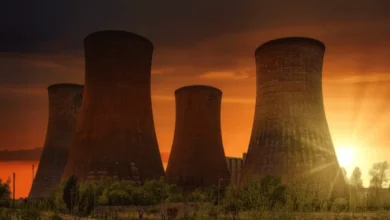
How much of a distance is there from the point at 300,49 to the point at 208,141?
9.20 meters

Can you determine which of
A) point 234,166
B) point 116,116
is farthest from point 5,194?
point 234,166

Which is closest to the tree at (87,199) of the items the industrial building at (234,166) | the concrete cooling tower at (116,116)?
the concrete cooling tower at (116,116)

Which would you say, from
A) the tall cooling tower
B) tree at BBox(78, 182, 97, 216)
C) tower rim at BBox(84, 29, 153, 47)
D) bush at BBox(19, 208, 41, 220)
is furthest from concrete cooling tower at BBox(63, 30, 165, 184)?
bush at BBox(19, 208, 41, 220)

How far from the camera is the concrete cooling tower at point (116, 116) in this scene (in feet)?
66.8

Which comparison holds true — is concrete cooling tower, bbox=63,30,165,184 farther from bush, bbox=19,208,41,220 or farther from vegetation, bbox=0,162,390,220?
bush, bbox=19,208,41,220

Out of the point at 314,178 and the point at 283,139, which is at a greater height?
the point at 283,139

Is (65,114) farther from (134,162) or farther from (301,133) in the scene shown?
(301,133)

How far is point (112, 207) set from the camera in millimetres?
16016

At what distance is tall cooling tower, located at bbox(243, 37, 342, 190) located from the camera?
2117 centimetres

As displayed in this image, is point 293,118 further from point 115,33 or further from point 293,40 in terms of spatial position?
point 115,33

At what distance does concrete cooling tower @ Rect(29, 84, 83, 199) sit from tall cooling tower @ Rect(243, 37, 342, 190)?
12.4 m

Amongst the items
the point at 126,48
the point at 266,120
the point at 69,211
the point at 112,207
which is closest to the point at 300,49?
the point at 266,120

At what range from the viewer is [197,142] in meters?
28.2

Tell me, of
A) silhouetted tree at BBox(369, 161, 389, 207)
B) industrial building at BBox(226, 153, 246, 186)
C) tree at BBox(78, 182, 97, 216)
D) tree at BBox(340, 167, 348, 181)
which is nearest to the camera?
tree at BBox(78, 182, 97, 216)
